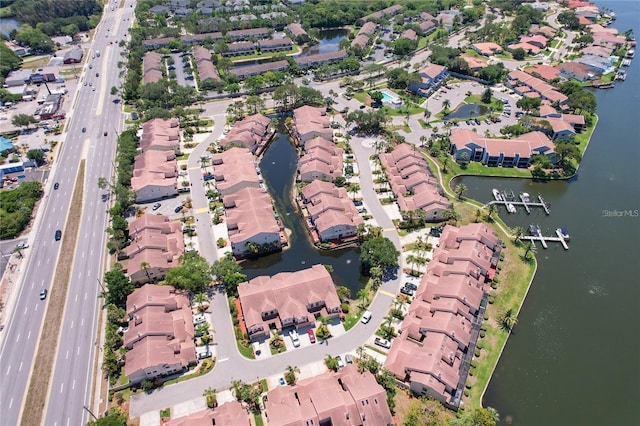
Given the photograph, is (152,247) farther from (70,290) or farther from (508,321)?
(508,321)

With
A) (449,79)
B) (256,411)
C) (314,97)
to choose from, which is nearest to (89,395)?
(256,411)

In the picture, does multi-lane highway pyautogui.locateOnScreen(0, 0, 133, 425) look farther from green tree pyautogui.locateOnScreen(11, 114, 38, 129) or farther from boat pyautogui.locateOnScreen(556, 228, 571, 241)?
boat pyautogui.locateOnScreen(556, 228, 571, 241)

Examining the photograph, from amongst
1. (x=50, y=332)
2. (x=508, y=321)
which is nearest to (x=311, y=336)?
(x=508, y=321)

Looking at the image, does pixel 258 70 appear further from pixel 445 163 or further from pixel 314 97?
pixel 445 163

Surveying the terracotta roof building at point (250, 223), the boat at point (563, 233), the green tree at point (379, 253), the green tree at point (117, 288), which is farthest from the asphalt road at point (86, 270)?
the boat at point (563, 233)

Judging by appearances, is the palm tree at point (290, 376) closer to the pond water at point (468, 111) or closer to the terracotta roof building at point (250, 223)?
the terracotta roof building at point (250, 223)

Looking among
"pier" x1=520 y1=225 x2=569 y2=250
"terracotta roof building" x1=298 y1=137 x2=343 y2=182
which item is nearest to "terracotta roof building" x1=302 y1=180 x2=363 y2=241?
"terracotta roof building" x1=298 y1=137 x2=343 y2=182
